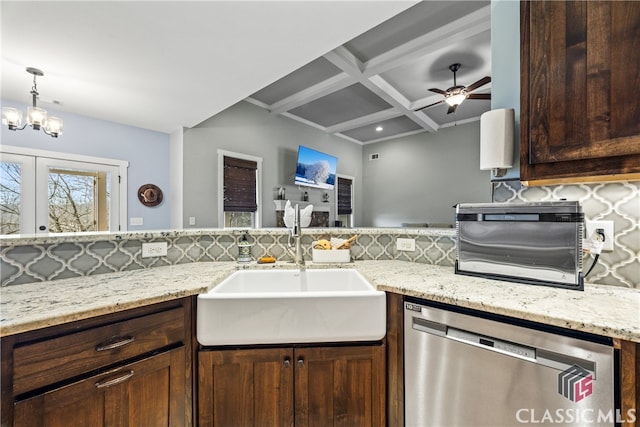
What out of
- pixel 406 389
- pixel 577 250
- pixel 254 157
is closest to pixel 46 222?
pixel 254 157

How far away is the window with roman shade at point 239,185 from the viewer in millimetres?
3771

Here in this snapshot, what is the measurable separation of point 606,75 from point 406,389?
129 centimetres

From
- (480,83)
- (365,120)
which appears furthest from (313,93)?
(480,83)

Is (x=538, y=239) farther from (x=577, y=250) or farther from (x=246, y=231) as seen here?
(x=246, y=231)

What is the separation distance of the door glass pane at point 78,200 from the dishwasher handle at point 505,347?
3983 millimetres

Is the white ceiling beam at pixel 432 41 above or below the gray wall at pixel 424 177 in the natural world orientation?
above

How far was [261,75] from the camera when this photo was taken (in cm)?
239

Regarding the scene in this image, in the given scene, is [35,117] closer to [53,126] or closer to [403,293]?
[53,126]

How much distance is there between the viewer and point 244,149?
3949mm

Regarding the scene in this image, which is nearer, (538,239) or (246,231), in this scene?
(538,239)

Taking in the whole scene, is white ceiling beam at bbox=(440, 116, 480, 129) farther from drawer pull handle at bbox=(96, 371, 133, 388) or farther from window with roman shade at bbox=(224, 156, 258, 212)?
drawer pull handle at bbox=(96, 371, 133, 388)

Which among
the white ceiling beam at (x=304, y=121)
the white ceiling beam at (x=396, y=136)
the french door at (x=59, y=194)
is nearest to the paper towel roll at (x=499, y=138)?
the white ceiling beam at (x=304, y=121)

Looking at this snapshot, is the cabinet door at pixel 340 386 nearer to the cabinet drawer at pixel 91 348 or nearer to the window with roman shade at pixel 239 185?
the cabinet drawer at pixel 91 348

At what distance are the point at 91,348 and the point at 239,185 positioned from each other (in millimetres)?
3149
